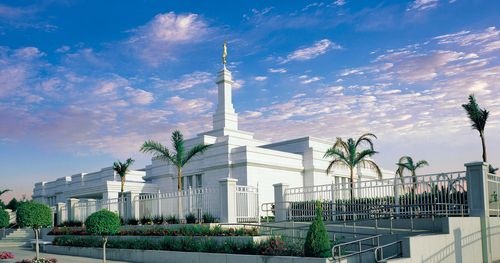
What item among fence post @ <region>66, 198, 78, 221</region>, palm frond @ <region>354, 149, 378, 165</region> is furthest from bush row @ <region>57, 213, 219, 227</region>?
palm frond @ <region>354, 149, 378, 165</region>

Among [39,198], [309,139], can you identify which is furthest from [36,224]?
[39,198]

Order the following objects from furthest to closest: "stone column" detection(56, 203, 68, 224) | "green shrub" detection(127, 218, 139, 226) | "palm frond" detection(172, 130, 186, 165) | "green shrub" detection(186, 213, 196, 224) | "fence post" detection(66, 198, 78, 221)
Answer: "stone column" detection(56, 203, 68, 224), "fence post" detection(66, 198, 78, 221), "palm frond" detection(172, 130, 186, 165), "green shrub" detection(127, 218, 139, 226), "green shrub" detection(186, 213, 196, 224)

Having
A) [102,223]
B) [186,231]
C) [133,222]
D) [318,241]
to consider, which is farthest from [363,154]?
[102,223]

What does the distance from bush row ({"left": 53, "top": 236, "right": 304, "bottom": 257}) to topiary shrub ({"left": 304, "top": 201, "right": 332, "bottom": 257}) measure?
23.6 inches

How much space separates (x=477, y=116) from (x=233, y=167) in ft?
49.7

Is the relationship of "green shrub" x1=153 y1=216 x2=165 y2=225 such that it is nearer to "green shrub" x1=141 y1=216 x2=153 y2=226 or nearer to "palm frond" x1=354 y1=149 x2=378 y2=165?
"green shrub" x1=141 y1=216 x2=153 y2=226

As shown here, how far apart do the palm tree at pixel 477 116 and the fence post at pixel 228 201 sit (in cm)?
1748

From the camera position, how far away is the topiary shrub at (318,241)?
14156 millimetres

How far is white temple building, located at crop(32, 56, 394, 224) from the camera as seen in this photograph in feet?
109

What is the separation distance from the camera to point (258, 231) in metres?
18.7

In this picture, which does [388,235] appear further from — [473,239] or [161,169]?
[161,169]

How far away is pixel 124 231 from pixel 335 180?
1761 centimetres

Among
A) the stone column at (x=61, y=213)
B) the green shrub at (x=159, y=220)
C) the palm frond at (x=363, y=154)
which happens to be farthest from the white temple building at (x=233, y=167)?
the green shrub at (x=159, y=220)

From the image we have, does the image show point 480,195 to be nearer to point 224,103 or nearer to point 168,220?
point 168,220
